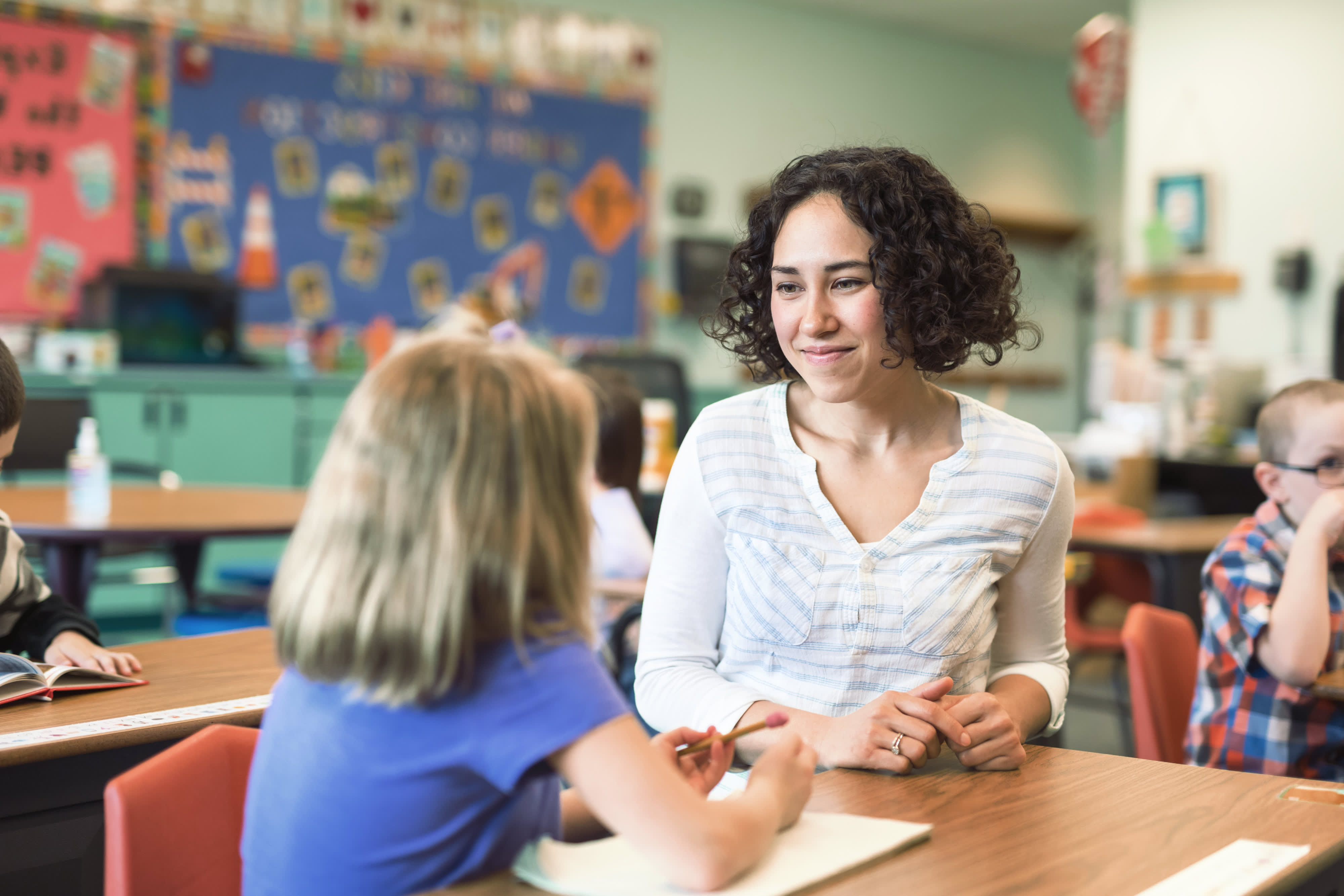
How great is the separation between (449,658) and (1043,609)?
0.83 metres

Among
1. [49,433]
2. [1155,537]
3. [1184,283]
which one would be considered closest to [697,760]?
[1155,537]

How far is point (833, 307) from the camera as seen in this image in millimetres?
1390

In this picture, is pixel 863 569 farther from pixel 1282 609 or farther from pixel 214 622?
pixel 214 622

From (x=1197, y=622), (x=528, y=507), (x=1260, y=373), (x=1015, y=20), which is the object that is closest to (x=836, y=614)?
(x=528, y=507)

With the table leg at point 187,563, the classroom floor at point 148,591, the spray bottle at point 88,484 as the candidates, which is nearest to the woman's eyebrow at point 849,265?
the spray bottle at point 88,484

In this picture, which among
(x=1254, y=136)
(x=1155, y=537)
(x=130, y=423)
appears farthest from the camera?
(x=1254, y=136)

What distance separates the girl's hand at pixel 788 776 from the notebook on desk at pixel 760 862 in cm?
2

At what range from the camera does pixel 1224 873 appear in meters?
0.89

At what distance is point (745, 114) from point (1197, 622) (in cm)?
463

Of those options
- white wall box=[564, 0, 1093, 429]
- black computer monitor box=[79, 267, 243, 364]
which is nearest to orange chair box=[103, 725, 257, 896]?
black computer monitor box=[79, 267, 243, 364]

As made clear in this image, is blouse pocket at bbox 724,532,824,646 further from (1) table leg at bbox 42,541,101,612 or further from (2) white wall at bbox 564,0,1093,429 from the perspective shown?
(2) white wall at bbox 564,0,1093,429

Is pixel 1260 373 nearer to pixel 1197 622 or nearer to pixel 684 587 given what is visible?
pixel 1197 622

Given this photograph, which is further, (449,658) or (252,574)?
(252,574)

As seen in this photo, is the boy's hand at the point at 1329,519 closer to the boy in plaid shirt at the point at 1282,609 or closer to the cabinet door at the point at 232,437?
the boy in plaid shirt at the point at 1282,609
